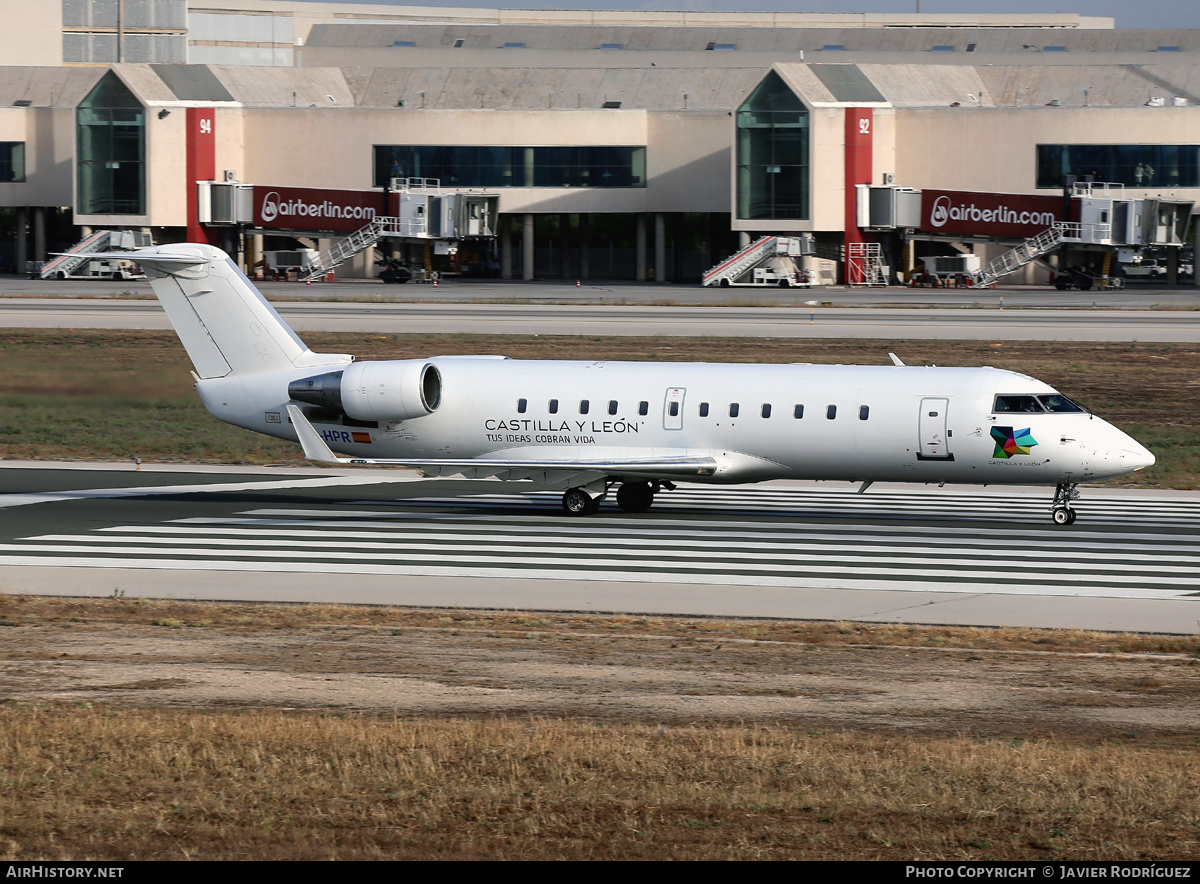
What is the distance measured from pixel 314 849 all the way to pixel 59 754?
147 inches

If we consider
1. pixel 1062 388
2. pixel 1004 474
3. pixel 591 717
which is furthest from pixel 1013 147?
pixel 591 717

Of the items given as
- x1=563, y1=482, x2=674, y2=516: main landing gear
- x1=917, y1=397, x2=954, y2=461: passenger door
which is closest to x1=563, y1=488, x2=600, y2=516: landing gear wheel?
x1=563, y1=482, x2=674, y2=516: main landing gear

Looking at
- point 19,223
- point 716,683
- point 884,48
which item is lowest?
point 716,683

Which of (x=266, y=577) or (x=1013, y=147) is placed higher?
(x=1013, y=147)

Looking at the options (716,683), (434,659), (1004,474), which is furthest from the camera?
(1004,474)

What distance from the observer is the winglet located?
3088 cm

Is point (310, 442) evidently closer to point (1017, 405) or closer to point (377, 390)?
point (377, 390)

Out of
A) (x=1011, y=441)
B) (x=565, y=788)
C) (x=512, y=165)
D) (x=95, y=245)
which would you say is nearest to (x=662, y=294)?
(x=512, y=165)

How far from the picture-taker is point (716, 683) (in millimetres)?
18422

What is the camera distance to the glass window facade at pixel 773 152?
104 m

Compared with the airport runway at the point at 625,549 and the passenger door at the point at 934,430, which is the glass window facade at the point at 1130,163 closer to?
the airport runway at the point at 625,549

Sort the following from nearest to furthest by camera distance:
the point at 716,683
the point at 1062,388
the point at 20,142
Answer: the point at 716,683 < the point at 1062,388 < the point at 20,142
